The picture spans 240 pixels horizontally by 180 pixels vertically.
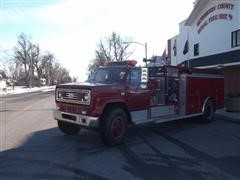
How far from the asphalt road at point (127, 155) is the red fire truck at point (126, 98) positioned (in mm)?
559

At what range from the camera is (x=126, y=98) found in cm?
1050

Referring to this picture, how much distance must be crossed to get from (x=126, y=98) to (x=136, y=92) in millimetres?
540

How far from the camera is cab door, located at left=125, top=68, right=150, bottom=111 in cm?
1068

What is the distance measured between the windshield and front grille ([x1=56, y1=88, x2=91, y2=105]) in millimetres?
1152

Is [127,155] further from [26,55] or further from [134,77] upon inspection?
[26,55]

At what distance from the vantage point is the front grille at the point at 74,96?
381 inches

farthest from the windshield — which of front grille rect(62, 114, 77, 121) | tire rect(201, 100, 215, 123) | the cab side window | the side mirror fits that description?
tire rect(201, 100, 215, 123)

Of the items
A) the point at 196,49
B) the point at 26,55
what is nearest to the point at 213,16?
the point at 196,49

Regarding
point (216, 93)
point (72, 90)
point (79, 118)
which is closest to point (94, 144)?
point (79, 118)

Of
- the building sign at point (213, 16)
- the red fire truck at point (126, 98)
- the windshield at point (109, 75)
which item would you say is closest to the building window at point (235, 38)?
the building sign at point (213, 16)

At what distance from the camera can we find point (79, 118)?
9836 millimetres

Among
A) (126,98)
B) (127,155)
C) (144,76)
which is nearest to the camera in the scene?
(127,155)

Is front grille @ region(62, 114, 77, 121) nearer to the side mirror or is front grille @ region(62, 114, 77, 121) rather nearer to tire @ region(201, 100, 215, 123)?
the side mirror

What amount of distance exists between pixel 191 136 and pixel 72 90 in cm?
418
